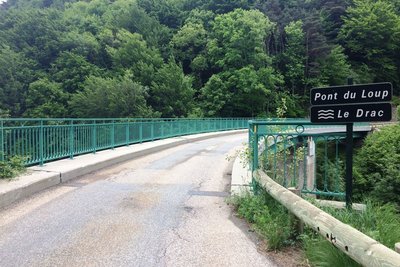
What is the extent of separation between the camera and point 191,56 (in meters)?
59.8

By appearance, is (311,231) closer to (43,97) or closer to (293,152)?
(293,152)

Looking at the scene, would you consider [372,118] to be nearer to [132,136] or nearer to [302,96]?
[132,136]

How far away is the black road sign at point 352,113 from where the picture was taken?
4.10m

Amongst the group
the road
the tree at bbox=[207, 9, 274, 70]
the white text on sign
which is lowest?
the road

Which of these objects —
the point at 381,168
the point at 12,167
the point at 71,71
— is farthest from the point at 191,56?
the point at 12,167

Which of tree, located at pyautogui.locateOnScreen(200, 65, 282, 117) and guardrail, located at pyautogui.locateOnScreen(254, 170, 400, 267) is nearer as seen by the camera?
guardrail, located at pyautogui.locateOnScreen(254, 170, 400, 267)

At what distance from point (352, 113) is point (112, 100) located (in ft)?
114

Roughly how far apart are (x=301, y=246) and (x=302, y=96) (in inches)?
2203

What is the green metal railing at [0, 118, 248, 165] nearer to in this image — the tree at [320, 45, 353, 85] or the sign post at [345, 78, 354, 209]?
the sign post at [345, 78, 354, 209]

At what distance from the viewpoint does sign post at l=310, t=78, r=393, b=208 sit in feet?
13.5

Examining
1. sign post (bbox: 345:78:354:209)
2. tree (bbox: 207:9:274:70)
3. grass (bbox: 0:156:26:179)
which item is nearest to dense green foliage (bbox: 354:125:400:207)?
sign post (bbox: 345:78:354:209)

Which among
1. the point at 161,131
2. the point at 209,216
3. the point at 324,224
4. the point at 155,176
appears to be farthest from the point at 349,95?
the point at 161,131

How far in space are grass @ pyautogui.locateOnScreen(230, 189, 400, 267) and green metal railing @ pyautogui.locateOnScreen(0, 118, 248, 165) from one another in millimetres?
5193

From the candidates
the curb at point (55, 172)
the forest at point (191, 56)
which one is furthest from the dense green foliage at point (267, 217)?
the forest at point (191, 56)
